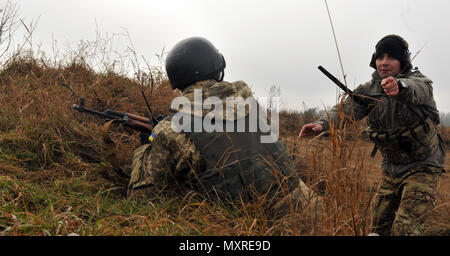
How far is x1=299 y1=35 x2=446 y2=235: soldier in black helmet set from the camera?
94.3 inches

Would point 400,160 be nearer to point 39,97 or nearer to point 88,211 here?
point 88,211

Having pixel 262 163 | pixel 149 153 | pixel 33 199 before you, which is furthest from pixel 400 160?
pixel 33 199

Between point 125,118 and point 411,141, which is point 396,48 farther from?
point 125,118

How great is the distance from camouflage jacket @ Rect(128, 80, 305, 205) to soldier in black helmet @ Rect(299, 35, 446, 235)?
577 mm

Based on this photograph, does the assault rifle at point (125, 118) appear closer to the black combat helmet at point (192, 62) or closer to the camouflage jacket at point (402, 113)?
the black combat helmet at point (192, 62)

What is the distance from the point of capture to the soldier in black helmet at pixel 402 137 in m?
2.40

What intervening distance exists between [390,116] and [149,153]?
201cm

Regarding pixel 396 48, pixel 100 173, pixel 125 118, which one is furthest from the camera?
pixel 100 173

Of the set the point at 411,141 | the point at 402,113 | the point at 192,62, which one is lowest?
the point at 411,141

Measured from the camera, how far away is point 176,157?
2387 mm

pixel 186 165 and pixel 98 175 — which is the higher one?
pixel 186 165

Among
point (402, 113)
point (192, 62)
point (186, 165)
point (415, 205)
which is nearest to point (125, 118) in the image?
point (192, 62)

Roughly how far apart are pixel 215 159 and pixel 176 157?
30 cm

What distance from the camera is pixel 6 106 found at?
3852 mm
